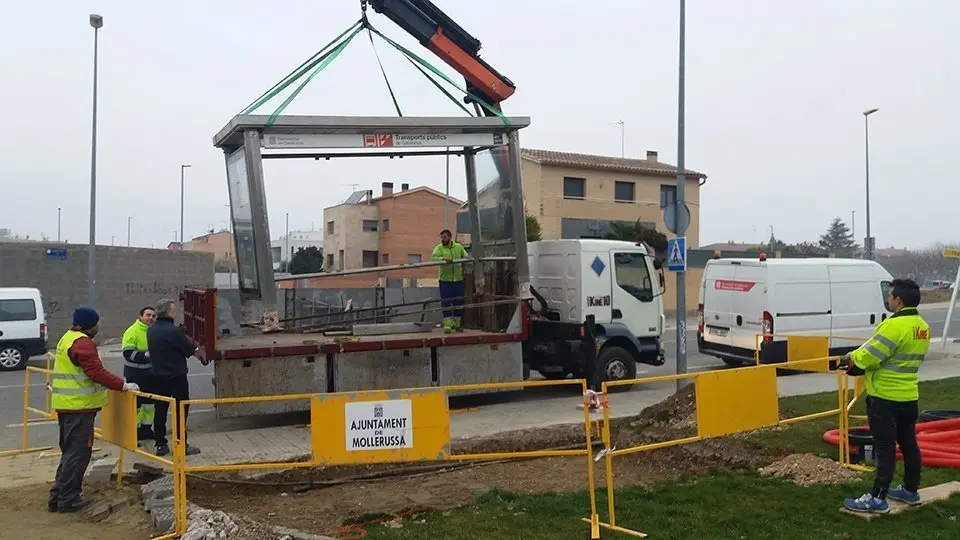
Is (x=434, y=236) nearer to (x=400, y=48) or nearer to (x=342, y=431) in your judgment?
(x=400, y=48)

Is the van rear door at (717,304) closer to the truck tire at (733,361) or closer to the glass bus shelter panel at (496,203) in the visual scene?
the truck tire at (733,361)

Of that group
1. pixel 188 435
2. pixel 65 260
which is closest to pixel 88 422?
pixel 188 435

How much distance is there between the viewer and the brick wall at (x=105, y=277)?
23.5 m

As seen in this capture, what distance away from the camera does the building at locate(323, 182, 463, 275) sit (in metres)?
54.3

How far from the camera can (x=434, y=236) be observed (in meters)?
54.7

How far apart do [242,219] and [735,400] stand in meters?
7.14

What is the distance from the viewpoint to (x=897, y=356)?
19.6 ft

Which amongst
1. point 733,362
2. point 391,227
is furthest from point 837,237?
point 733,362

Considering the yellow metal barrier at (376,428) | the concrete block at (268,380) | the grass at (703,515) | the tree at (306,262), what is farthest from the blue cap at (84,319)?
the tree at (306,262)

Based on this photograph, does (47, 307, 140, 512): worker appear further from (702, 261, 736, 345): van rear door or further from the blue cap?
(702, 261, 736, 345): van rear door

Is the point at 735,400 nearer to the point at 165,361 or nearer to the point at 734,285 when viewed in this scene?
the point at 165,361

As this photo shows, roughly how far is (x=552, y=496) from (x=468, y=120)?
20.9ft

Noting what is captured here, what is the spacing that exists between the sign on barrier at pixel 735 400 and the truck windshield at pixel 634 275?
584 centimetres

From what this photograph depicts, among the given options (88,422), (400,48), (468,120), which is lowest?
(88,422)
